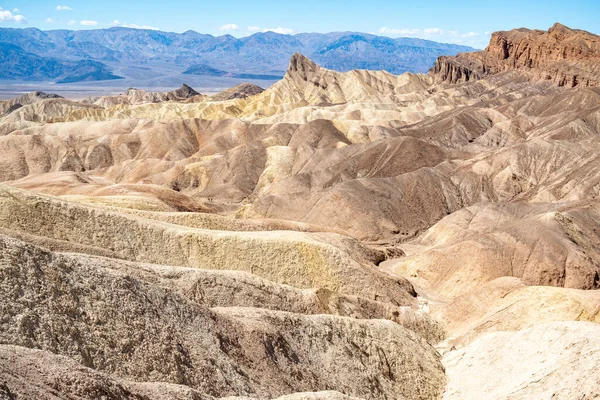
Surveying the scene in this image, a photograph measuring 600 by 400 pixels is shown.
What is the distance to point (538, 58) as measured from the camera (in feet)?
514

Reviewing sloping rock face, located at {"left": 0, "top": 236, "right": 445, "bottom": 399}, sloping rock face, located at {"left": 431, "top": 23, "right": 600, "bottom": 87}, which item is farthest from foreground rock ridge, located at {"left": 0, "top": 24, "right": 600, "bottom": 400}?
sloping rock face, located at {"left": 431, "top": 23, "right": 600, "bottom": 87}

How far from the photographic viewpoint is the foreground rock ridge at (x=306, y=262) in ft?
68.9

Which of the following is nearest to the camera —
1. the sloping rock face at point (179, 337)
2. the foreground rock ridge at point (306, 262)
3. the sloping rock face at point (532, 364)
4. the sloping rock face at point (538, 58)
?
the sloping rock face at point (179, 337)

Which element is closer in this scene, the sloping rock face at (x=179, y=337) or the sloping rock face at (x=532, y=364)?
the sloping rock face at (x=179, y=337)

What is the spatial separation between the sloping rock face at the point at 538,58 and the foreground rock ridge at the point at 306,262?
26453 millimetres

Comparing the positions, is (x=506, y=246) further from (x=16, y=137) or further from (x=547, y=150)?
(x=16, y=137)

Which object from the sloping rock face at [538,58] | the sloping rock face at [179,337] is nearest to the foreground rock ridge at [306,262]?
the sloping rock face at [179,337]

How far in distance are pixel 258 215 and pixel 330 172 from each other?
17.9m

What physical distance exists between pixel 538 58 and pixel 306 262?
456 feet

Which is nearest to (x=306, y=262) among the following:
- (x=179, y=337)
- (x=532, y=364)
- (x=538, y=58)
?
(x=532, y=364)

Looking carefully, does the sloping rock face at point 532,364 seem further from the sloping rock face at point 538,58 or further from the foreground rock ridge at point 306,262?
the sloping rock face at point 538,58

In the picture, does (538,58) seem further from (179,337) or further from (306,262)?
(179,337)

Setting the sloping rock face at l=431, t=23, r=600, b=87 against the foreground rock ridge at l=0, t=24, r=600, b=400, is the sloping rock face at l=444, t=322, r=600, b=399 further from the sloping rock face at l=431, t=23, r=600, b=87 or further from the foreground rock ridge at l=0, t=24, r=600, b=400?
the sloping rock face at l=431, t=23, r=600, b=87

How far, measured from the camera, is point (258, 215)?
69.1 meters
